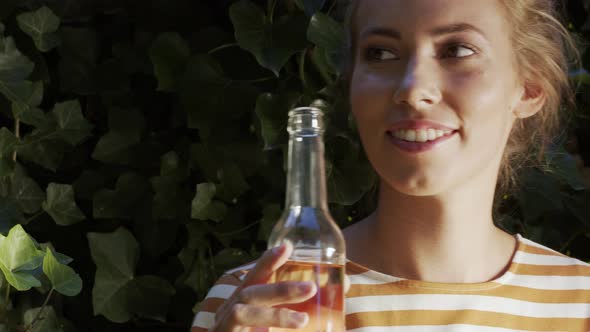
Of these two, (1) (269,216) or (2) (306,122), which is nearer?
(2) (306,122)

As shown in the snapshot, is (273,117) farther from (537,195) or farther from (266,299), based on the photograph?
(266,299)

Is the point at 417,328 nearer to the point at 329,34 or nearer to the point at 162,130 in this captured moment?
the point at 329,34

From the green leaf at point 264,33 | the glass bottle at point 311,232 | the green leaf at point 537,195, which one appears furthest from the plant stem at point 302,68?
the glass bottle at point 311,232

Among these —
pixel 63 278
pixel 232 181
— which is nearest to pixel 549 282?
pixel 232 181

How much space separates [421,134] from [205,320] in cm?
33

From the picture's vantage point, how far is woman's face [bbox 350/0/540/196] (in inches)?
39.7

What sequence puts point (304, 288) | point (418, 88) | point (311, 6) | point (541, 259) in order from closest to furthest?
point (304, 288), point (418, 88), point (541, 259), point (311, 6)

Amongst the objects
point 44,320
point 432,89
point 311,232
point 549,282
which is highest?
point 432,89

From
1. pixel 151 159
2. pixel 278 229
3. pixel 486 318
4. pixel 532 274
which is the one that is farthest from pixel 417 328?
pixel 151 159

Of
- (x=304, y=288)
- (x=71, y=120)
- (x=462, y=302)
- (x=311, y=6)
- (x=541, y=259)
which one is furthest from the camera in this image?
(x=71, y=120)

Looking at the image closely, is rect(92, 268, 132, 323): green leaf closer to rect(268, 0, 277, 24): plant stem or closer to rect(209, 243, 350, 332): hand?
rect(268, 0, 277, 24): plant stem

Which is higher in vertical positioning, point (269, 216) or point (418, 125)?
point (418, 125)

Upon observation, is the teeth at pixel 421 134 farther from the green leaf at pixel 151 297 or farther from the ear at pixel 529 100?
the green leaf at pixel 151 297

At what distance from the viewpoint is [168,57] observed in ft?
4.64
